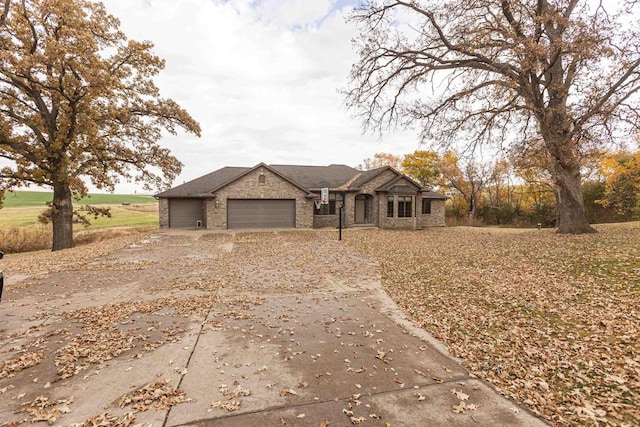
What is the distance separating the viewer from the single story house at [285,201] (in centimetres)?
2397

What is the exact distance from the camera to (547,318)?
5.89 m

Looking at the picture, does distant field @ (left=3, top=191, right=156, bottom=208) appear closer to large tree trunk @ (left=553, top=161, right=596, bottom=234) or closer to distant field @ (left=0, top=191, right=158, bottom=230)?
distant field @ (left=0, top=191, right=158, bottom=230)

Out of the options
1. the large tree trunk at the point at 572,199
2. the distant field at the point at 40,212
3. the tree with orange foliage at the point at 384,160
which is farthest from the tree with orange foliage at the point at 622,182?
the distant field at the point at 40,212

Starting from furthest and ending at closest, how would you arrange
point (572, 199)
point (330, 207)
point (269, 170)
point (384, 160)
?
point (384, 160)
point (330, 207)
point (269, 170)
point (572, 199)

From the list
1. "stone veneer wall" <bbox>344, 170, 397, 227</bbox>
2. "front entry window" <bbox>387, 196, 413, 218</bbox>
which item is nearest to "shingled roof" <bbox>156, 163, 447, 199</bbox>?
"stone veneer wall" <bbox>344, 170, 397, 227</bbox>

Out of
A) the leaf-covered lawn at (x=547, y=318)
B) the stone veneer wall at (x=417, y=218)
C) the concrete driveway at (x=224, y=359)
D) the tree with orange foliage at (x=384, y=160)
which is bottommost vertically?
the concrete driveway at (x=224, y=359)

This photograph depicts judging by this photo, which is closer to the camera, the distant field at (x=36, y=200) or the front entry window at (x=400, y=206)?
the front entry window at (x=400, y=206)

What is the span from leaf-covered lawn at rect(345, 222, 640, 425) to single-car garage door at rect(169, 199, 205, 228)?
726 inches

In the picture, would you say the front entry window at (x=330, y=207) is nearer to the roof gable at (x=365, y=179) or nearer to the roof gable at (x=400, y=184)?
the roof gable at (x=365, y=179)

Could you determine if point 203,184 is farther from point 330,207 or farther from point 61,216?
point 330,207

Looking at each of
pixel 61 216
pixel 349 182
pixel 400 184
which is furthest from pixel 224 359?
pixel 349 182

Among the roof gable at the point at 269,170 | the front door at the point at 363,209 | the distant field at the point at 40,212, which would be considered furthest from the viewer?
the front door at the point at 363,209

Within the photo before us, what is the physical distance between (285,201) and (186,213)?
8179 mm

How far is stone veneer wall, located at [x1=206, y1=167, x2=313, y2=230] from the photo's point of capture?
23.6m
